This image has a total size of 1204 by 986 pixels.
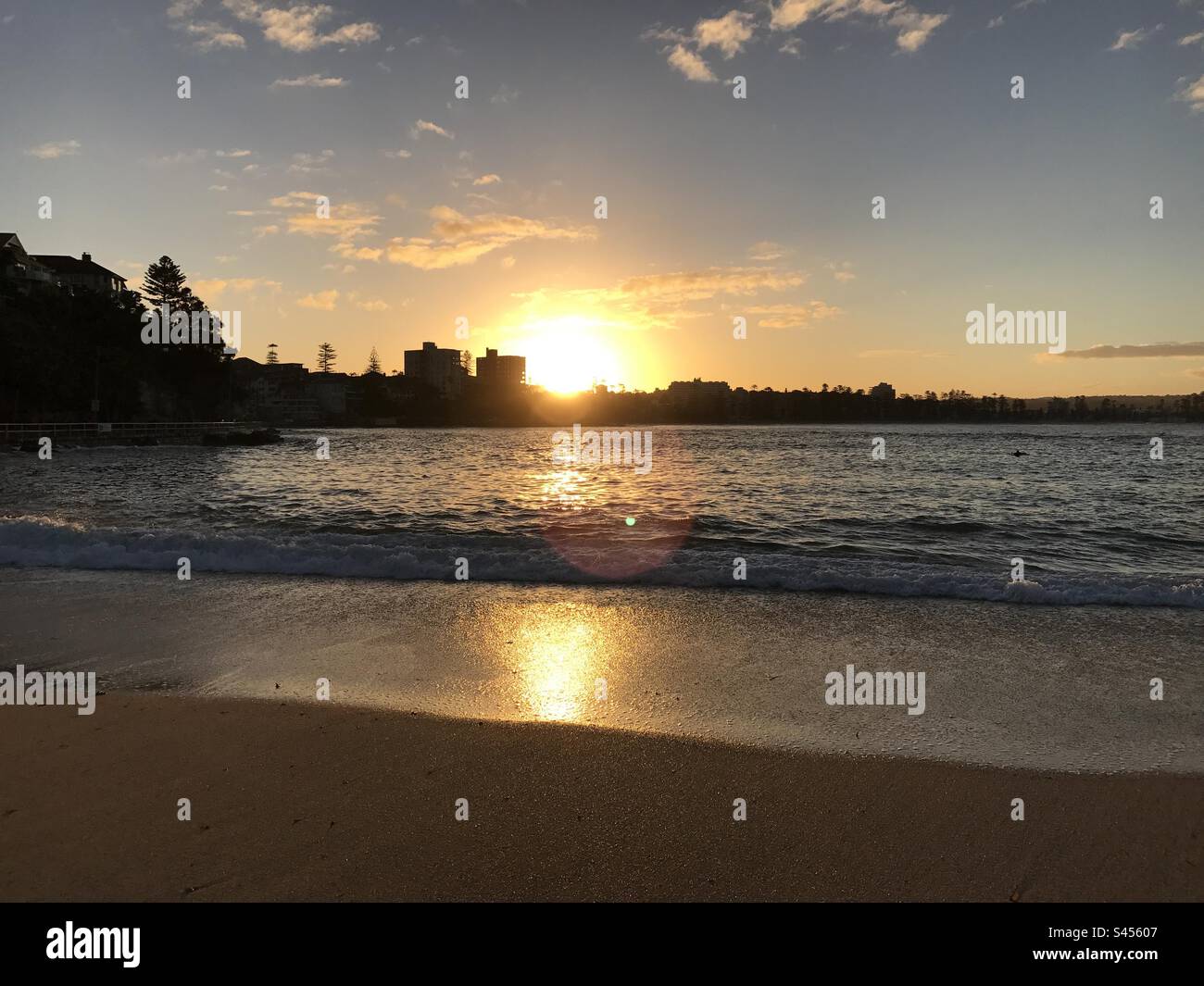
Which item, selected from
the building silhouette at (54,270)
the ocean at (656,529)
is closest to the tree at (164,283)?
the building silhouette at (54,270)

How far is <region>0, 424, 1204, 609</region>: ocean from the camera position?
12094 millimetres

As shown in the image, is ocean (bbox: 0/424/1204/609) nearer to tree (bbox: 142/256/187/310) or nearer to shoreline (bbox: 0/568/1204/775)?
shoreline (bbox: 0/568/1204/775)

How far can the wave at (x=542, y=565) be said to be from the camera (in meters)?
10.8

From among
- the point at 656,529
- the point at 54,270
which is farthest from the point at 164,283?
the point at 656,529

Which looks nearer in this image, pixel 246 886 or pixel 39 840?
pixel 246 886

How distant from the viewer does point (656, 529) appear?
59.3 ft

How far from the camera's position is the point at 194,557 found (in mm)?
12820

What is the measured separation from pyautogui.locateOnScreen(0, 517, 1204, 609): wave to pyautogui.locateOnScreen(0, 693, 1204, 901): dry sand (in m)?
6.56

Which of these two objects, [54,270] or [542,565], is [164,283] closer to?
[54,270]

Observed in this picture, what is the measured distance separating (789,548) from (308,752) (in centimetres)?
1301

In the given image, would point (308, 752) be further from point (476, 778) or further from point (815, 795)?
point (815, 795)
